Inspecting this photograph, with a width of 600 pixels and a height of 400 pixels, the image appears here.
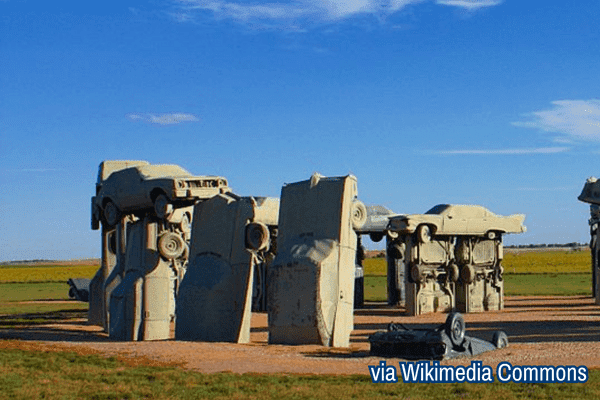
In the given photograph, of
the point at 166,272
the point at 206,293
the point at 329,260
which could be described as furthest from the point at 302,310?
the point at 166,272

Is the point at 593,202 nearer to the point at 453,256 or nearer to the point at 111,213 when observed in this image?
the point at 453,256

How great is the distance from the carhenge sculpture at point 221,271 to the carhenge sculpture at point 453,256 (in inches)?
415

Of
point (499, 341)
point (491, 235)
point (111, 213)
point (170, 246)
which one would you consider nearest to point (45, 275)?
point (491, 235)

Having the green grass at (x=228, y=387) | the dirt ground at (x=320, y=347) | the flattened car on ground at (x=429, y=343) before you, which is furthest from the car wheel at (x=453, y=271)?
the green grass at (x=228, y=387)

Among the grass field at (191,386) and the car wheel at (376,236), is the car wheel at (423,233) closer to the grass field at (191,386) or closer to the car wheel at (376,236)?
the car wheel at (376,236)

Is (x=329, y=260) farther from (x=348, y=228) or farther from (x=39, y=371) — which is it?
(x=39, y=371)

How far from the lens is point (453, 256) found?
105 ft

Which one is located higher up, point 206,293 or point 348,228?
point 348,228

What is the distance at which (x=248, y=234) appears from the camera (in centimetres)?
2025

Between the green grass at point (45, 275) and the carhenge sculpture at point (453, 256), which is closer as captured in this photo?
the carhenge sculpture at point (453, 256)

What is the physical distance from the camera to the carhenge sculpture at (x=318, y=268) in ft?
62.8

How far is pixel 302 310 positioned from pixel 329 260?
1.24m

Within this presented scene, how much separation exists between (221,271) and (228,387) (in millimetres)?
7674

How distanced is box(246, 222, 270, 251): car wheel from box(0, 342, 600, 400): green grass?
5.09 metres
